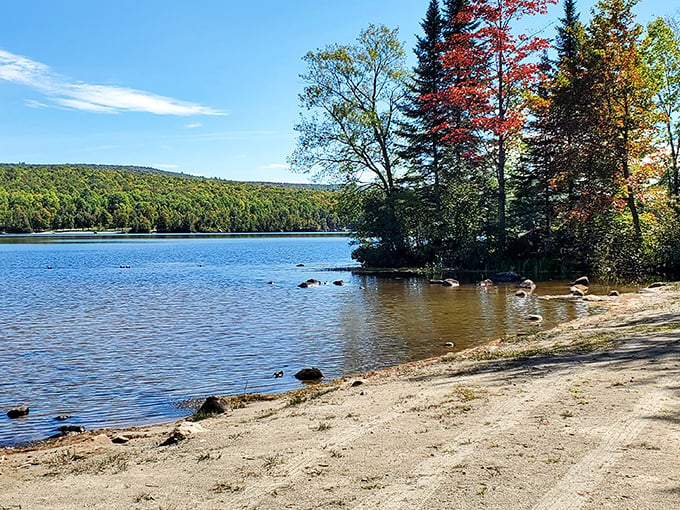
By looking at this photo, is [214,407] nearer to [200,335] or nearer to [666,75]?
[200,335]

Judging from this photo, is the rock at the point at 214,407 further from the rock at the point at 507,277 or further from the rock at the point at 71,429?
the rock at the point at 507,277

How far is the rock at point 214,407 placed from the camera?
991 centimetres

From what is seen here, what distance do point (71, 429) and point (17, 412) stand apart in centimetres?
163

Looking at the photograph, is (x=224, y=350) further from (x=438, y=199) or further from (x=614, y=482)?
(x=438, y=199)

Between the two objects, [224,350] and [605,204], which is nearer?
[224,350]

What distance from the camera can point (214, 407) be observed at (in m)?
9.95

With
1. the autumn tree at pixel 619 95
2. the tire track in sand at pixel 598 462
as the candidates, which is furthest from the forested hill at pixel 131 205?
the tire track in sand at pixel 598 462

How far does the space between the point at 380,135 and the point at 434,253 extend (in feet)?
30.7

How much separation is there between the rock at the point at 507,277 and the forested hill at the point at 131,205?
118 metres

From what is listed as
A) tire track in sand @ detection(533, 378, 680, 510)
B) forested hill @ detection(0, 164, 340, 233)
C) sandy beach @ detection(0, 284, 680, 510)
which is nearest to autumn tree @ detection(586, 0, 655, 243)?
sandy beach @ detection(0, 284, 680, 510)

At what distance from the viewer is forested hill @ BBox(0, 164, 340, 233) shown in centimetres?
15362

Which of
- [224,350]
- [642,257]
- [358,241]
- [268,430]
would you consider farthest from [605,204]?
[268,430]

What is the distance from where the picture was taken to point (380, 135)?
42.9 meters

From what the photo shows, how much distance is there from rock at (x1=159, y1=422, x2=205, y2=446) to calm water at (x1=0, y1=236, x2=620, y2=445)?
2.11 meters
